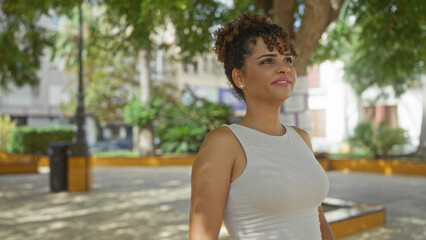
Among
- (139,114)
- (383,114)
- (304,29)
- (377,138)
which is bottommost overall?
(377,138)

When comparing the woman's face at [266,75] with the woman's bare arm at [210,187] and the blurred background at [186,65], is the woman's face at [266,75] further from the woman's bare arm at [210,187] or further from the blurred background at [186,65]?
the blurred background at [186,65]

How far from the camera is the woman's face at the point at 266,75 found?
1.66 metres

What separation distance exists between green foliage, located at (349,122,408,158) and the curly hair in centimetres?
1555

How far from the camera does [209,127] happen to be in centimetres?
2148

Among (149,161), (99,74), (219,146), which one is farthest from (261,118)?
(99,74)

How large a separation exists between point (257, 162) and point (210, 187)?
0.63ft

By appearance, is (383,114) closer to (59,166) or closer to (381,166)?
(381,166)

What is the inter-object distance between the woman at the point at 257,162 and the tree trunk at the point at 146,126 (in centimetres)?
1956

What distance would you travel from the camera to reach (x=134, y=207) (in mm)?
8703

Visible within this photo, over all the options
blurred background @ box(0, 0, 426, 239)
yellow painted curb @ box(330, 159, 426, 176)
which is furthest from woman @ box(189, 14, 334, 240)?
yellow painted curb @ box(330, 159, 426, 176)

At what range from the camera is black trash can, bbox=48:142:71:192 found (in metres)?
11.5

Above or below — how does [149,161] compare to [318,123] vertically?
below

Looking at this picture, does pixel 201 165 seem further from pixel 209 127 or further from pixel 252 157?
pixel 209 127

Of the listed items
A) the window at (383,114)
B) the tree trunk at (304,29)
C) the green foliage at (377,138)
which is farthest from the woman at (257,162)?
the window at (383,114)
